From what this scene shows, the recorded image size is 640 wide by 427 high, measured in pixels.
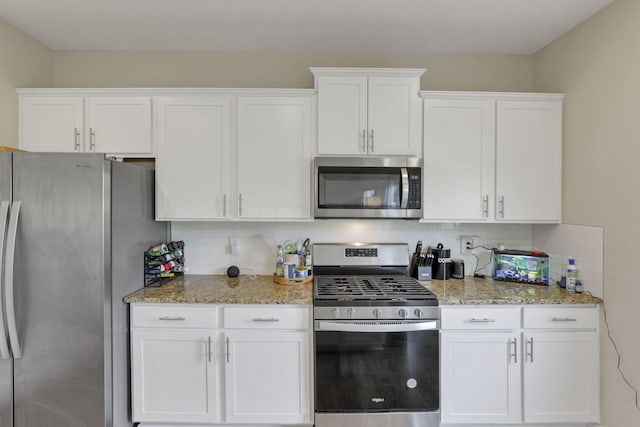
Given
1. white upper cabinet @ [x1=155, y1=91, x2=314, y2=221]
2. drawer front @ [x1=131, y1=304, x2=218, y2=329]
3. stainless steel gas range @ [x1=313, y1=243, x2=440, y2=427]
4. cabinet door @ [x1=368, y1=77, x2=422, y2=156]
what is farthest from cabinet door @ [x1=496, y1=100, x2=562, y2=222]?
drawer front @ [x1=131, y1=304, x2=218, y2=329]

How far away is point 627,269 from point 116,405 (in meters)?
3.12

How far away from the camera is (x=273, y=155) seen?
235 centimetres

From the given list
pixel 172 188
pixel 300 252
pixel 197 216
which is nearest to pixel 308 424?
pixel 300 252

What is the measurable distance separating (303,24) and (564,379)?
2.90 metres

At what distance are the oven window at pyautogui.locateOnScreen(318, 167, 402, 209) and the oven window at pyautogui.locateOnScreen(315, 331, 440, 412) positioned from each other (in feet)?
2.82

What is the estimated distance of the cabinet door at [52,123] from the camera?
2.34 m

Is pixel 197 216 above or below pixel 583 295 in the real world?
above

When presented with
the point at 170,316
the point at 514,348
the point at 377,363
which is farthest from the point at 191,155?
the point at 514,348

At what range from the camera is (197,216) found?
2.37m

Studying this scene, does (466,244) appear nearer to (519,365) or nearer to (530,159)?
(530,159)

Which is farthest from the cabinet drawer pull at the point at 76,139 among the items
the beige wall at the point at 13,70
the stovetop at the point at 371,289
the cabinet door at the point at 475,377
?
the cabinet door at the point at 475,377

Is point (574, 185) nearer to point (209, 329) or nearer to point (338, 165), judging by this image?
point (338, 165)

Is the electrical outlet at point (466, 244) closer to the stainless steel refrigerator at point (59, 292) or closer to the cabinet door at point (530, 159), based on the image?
the cabinet door at point (530, 159)

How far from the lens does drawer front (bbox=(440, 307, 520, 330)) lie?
2049mm
